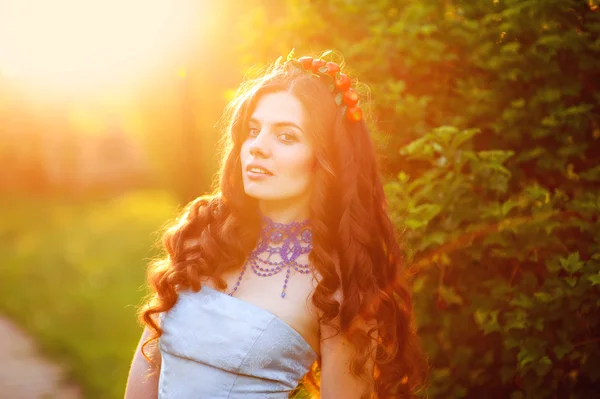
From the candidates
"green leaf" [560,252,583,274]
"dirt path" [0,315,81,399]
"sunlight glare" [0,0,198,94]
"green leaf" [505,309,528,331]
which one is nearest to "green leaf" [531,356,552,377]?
"green leaf" [505,309,528,331]

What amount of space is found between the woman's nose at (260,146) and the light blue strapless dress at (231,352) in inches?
18.6

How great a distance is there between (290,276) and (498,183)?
111 cm

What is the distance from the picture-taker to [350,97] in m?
2.30

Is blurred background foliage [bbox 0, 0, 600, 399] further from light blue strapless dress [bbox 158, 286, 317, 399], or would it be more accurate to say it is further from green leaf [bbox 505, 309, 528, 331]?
light blue strapless dress [bbox 158, 286, 317, 399]

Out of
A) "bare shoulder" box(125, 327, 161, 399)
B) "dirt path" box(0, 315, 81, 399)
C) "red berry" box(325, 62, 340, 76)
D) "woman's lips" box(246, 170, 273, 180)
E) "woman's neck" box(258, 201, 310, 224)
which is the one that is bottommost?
"dirt path" box(0, 315, 81, 399)

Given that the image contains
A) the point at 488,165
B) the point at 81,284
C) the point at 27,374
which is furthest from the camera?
the point at 81,284

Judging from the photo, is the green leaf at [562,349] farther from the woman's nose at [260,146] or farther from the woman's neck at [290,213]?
the woman's nose at [260,146]

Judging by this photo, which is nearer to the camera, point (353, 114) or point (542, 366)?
point (353, 114)

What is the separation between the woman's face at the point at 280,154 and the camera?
220cm

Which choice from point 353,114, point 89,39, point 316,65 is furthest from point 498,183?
point 89,39

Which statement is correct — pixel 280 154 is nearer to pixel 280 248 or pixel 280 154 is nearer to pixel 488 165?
pixel 280 248

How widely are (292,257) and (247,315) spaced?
0.26m

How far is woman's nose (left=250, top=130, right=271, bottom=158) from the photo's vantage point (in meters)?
2.18

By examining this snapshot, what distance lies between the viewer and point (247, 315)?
6.95 feet
